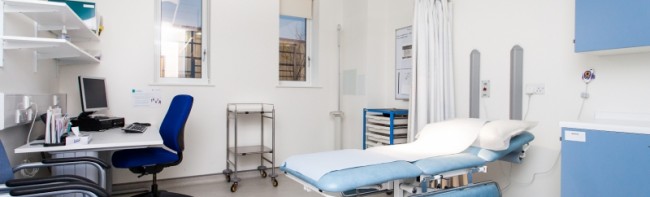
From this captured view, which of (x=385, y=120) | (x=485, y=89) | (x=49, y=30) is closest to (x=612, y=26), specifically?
(x=485, y=89)

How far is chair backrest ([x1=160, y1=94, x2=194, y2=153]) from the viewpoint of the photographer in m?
2.71

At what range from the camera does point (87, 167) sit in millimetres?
2215

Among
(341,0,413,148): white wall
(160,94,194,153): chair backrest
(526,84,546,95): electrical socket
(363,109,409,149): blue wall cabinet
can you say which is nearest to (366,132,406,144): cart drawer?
(363,109,409,149): blue wall cabinet

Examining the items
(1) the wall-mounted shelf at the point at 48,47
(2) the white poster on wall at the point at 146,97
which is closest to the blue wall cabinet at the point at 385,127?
(2) the white poster on wall at the point at 146,97

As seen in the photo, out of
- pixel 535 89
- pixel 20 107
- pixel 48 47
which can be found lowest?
pixel 20 107

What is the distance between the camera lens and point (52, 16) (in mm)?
2248

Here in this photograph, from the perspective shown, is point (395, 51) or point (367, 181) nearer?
point (367, 181)

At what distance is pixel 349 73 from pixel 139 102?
2350 mm

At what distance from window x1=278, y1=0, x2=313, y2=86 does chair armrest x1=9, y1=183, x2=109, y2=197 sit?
287 centimetres

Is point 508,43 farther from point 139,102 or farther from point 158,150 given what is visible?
point 139,102

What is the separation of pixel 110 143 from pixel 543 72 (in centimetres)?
293

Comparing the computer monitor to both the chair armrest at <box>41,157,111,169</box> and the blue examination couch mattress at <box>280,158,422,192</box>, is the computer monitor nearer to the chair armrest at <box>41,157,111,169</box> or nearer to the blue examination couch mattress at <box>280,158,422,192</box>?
the chair armrest at <box>41,157,111,169</box>

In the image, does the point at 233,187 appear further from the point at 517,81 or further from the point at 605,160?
the point at 605,160

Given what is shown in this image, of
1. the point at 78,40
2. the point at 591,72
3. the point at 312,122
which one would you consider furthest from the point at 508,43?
the point at 78,40
